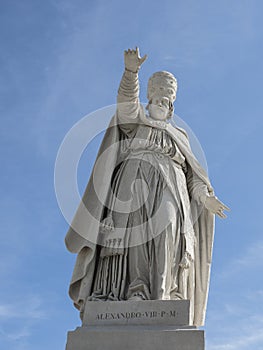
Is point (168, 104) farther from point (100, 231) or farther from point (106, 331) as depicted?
point (106, 331)

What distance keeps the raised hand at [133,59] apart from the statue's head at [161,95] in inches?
40.1

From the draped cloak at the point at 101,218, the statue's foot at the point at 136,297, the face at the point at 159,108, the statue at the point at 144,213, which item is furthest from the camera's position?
the face at the point at 159,108

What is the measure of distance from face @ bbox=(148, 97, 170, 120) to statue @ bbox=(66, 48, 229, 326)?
17 millimetres

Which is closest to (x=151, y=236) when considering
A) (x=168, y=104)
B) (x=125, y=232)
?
(x=125, y=232)

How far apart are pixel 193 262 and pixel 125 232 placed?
117 centimetres

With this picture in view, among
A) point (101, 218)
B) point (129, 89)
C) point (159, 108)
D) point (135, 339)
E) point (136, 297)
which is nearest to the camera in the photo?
point (135, 339)

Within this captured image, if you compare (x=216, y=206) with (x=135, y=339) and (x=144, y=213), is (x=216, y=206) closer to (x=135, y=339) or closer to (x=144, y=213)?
(x=144, y=213)

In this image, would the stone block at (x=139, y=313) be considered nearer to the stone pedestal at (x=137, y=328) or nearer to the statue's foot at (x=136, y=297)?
the stone pedestal at (x=137, y=328)

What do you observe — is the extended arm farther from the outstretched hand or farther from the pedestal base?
the pedestal base

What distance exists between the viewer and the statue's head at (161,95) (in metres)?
10.7

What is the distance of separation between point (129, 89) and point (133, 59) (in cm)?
49

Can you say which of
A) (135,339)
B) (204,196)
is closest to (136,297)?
(135,339)

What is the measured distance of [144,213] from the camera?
946 cm

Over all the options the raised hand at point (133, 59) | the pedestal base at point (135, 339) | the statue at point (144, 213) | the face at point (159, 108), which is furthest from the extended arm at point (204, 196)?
the pedestal base at point (135, 339)
